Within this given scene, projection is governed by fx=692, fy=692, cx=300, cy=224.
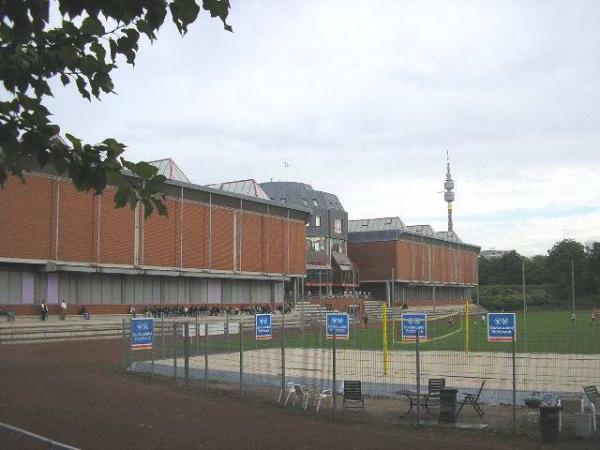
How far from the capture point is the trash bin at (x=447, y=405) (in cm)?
1427

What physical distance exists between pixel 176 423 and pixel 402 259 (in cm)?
9116

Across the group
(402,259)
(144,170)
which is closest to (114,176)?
(144,170)

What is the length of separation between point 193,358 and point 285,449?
1755cm

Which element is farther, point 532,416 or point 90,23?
point 532,416

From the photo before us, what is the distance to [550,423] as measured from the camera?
12.7 meters

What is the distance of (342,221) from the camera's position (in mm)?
101938

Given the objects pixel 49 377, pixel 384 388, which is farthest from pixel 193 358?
pixel 384 388

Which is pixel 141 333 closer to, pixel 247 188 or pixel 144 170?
pixel 144 170

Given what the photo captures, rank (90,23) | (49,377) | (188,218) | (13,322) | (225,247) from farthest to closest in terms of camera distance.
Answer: (225,247), (188,218), (13,322), (49,377), (90,23)

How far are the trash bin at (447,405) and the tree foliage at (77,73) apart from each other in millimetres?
9758

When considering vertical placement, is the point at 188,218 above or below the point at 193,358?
above

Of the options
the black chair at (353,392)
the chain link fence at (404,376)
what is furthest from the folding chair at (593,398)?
the black chair at (353,392)

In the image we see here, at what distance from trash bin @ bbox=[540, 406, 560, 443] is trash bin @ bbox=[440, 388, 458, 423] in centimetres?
200

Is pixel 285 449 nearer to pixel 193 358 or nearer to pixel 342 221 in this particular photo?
pixel 193 358
